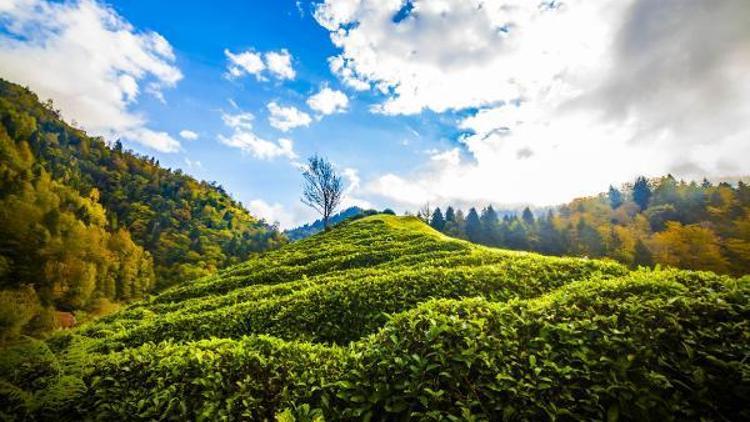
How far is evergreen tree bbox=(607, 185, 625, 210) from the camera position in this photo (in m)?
102

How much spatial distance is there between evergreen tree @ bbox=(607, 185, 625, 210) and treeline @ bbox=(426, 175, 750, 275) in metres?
0.24

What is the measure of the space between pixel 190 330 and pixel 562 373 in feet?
44.7

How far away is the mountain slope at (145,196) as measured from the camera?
95375 mm

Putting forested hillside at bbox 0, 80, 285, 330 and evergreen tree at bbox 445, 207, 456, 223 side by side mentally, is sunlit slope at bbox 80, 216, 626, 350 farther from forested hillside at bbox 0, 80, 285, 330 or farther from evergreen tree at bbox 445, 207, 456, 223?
evergreen tree at bbox 445, 207, 456, 223

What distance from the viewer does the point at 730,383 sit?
187 inches

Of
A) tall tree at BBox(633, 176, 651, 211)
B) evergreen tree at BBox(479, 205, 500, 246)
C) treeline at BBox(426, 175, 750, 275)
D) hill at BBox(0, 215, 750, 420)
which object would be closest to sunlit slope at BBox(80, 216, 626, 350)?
hill at BBox(0, 215, 750, 420)

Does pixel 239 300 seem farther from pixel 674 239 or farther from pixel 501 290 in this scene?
pixel 674 239

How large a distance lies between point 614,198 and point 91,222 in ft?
450

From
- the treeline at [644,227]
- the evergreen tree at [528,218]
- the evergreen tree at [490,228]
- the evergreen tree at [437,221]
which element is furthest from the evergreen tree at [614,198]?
the evergreen tree at [437,221]

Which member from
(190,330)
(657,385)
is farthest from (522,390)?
(190,330)

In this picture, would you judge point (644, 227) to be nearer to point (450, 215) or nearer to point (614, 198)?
point (614, 198)

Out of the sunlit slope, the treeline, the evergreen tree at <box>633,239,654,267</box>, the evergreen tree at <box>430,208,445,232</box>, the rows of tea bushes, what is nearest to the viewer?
the rows of tea bushes

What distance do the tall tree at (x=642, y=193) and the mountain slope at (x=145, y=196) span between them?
107 metres

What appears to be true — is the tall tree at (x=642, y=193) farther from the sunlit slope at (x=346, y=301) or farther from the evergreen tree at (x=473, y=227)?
the sunlit slope at (x=346, y=301)
